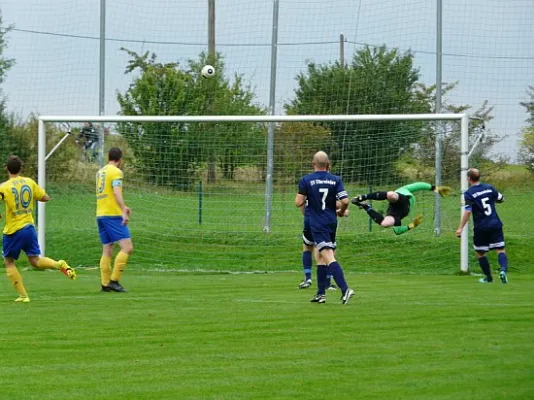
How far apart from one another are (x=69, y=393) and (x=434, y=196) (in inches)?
571

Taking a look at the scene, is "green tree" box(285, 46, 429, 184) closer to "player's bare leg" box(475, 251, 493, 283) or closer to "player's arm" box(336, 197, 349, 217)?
"player's bare leg" box(475, 251, 493, 283)

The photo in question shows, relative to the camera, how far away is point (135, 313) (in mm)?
12805

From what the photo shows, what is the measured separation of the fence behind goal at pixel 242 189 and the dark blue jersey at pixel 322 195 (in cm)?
710

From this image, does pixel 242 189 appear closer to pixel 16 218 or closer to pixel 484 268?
pixel 484 268

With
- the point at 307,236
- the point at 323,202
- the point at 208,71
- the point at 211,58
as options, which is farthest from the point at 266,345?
the point at 211,58

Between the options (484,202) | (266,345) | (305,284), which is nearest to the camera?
(266,345)

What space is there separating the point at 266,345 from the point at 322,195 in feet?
13.9

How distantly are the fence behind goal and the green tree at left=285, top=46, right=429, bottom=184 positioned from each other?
0.21 feet

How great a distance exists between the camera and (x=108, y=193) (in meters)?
15.9

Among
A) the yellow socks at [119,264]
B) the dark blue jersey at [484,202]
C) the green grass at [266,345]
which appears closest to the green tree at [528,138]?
the dark blue jersey at [484,202]

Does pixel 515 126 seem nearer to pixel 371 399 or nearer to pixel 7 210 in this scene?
pixel 7 210

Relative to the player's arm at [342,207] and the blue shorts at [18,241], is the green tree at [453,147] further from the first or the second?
the blue shorts at [18,241]

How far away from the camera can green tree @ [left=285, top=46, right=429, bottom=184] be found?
2219cm

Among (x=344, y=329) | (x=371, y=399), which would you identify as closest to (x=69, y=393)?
(x=371, y=399)
